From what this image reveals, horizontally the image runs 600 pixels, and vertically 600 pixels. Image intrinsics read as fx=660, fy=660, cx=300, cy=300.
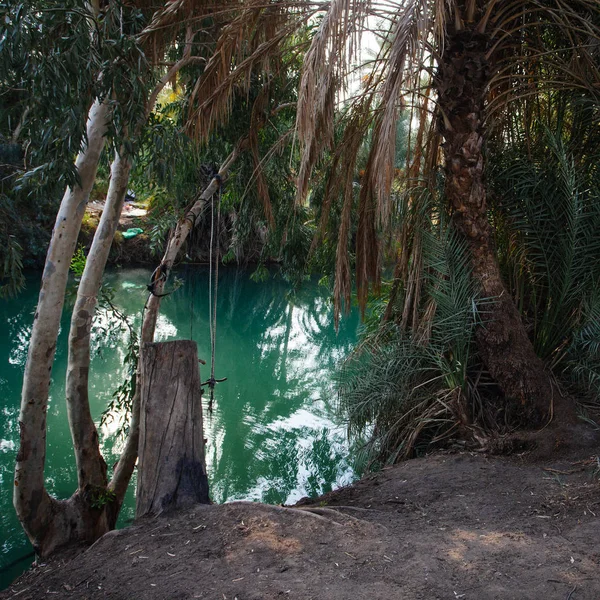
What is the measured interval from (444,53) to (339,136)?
208cm

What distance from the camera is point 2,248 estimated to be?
4.18 m

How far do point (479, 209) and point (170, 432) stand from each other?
9.57 feet

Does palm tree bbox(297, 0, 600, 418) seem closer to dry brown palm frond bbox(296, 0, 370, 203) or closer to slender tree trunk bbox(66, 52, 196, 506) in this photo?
dry brown palm frond bbox(296, 0, 370, 203)

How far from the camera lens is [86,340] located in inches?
198

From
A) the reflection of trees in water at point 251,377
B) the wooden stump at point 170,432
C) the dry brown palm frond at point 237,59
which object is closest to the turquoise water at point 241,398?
the reflection of trees in water at point 251,377

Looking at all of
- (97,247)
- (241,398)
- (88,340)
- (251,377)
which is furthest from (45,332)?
(251,377)

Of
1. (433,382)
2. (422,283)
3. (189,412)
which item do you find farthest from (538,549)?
(422,283)

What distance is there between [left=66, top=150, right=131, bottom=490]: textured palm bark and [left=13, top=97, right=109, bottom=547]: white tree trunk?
1.12 ft

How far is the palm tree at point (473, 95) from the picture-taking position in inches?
167

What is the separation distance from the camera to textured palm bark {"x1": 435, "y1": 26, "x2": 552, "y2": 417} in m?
4.97

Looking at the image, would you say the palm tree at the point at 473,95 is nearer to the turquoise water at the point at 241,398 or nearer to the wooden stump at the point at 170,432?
the wooden stump at the point at 170,432

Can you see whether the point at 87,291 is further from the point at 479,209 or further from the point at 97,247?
the point at 479,209

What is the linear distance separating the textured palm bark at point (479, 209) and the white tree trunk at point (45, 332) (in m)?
2.58

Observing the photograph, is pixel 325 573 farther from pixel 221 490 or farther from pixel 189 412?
pixel 221 490
